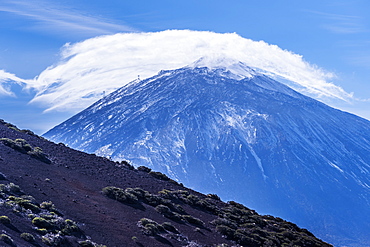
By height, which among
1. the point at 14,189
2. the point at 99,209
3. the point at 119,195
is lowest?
the point at 14,189

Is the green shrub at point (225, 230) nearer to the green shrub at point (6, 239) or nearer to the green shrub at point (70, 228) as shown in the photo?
the green shrub at point (70, 228)

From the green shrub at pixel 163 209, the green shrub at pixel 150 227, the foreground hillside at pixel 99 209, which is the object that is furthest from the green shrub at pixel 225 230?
the green shrub at pixel 150 227

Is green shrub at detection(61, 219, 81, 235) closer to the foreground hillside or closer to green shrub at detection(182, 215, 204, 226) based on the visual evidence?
the foreground hillside

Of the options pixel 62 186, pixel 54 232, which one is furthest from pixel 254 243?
pixel 54 232

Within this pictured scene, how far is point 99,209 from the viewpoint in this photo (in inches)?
1329

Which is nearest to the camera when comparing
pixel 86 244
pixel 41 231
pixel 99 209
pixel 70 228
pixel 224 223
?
pixel 41 231

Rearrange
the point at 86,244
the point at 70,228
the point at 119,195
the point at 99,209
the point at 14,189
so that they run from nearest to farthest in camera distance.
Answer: the point at 86,244
the point at 70,228
the point at 14,189
the point at 99,209
the point at 119,195

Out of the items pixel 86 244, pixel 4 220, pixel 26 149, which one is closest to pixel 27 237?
pixel 4 220

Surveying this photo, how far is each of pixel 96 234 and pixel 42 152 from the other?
44.6 ft

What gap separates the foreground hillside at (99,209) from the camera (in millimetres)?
28344

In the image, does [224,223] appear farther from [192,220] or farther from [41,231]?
[41,231]

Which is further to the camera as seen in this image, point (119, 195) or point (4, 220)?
point (119, 195)

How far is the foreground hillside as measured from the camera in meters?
28.3

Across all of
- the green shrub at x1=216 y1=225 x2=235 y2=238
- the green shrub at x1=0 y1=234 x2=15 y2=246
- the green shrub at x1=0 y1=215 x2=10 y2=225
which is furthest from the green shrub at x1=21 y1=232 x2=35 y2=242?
the green shrub at x1=216 y1=225 x2=235 y2=238
